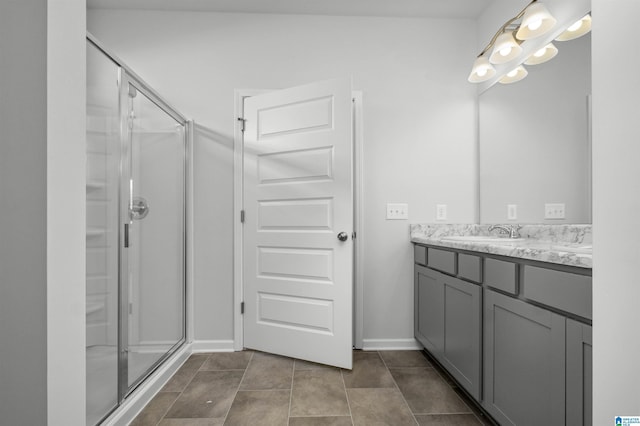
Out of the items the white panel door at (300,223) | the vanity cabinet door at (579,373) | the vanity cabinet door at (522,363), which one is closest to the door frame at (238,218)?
the white panel door at (300,223)

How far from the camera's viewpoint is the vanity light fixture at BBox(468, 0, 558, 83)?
1.87 m

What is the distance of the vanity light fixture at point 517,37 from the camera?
6.12 feet

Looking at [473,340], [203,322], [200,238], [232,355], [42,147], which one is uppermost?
[42,147]

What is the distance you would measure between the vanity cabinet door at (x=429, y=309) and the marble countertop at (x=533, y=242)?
0.25m

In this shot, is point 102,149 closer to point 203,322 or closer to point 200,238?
point 200,238

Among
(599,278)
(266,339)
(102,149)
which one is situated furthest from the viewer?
(266,339)

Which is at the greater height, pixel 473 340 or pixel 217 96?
pixel 217 96

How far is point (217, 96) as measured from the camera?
2684 millimetres

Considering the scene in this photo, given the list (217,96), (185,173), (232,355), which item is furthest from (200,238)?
(217,96)

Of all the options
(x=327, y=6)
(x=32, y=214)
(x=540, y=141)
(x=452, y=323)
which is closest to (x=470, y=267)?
(x=452, y=323)

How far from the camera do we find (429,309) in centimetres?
233

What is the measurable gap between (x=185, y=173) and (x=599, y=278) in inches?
102

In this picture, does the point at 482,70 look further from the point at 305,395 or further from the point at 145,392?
the point at 145,392

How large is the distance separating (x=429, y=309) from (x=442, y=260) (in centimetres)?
44
